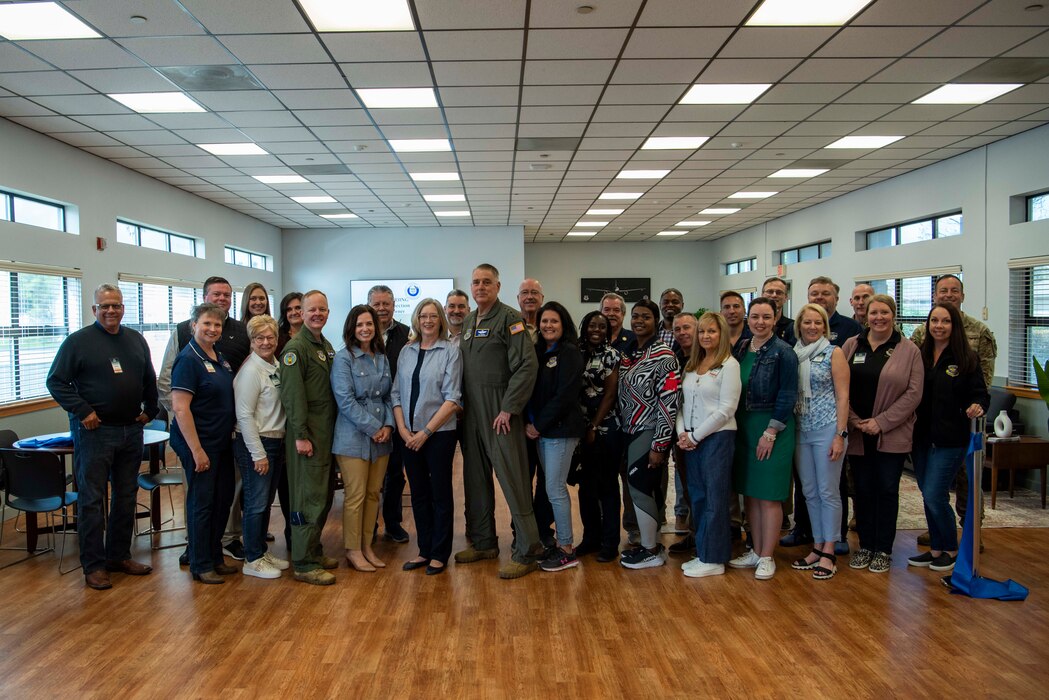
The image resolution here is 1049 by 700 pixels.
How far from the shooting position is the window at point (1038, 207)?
6.66 m

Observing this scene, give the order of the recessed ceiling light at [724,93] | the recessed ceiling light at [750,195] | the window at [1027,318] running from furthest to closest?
the recessed ceiling light at [750,195] < the window at [1027,318] < the recessed ceiling light at [724,93]

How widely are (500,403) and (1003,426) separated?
182 inches

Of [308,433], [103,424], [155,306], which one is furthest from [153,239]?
[308,433]

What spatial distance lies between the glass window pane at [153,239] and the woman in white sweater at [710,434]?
719 cm

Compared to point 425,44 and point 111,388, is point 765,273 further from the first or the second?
point 111,388

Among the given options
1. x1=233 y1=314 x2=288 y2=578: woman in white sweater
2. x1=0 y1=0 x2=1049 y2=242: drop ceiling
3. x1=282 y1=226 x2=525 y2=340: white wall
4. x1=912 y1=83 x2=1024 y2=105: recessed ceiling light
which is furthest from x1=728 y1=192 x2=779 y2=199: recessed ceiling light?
x1=233 y1=314 x2=288 y2=578: woman in white sweater

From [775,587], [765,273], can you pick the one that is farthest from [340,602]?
[765,273]

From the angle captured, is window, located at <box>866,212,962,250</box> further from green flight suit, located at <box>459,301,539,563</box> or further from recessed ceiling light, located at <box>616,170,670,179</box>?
green flight suit, located at <box>459,301,539,563</box>

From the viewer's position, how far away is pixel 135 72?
4.87 m

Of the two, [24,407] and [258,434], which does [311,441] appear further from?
[24,407]

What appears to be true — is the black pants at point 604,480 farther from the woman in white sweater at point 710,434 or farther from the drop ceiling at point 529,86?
the drop ceiling at point 529,86

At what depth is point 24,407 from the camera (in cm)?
591

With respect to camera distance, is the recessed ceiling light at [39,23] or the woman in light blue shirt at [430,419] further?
the woman in light blue shirt at [430,419]

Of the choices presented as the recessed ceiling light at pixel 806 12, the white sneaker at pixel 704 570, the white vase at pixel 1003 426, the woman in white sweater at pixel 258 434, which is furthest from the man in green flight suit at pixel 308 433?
the white vase at pixel 1003 426
